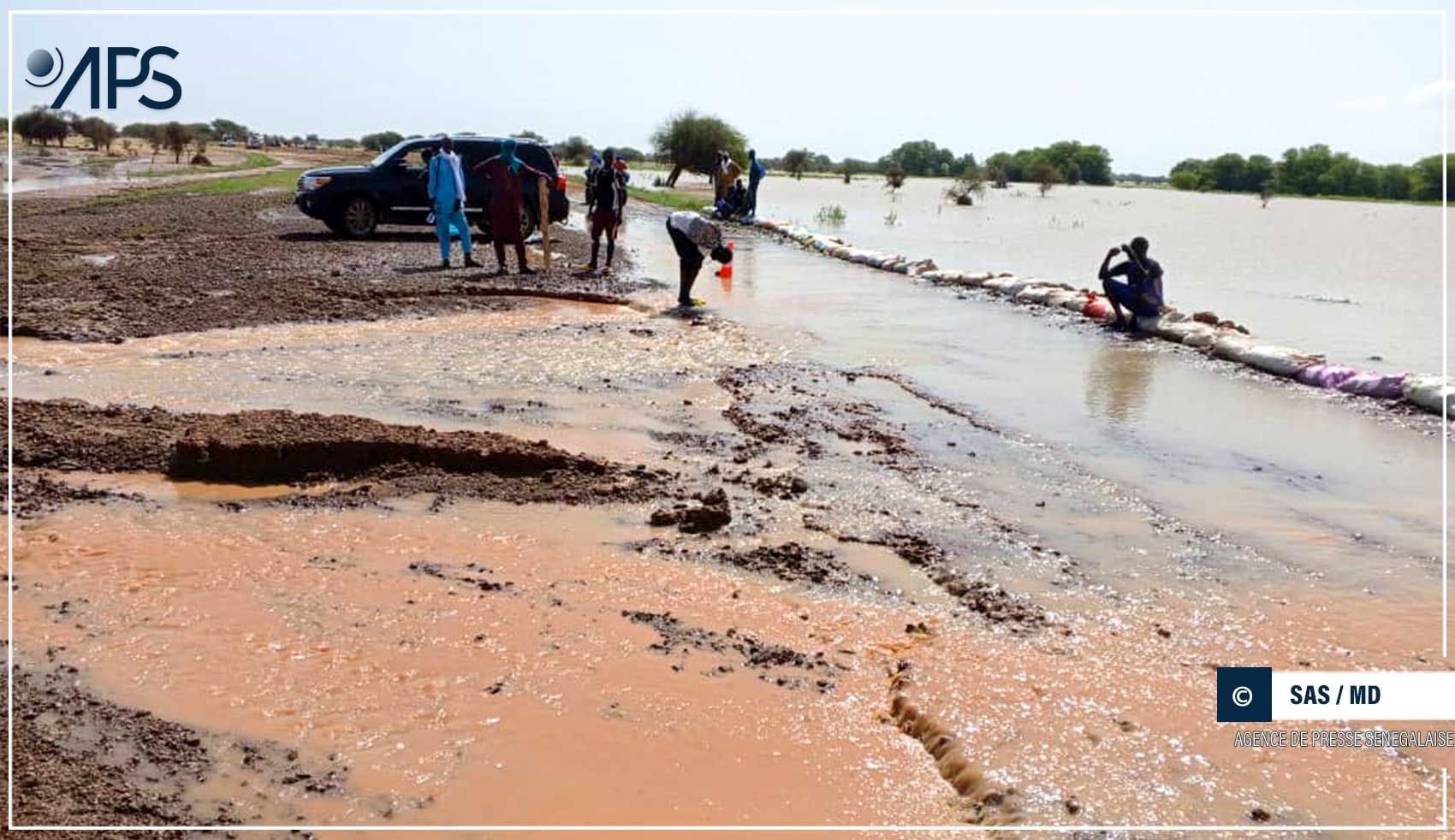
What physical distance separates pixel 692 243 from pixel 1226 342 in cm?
597

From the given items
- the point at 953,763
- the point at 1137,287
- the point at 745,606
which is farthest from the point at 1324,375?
the point at 953,763

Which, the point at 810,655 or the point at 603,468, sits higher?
the point at 603,468

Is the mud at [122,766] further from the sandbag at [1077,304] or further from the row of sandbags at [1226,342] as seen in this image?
the sandbag at [1077,304]

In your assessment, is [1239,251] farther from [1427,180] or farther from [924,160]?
[924,160]

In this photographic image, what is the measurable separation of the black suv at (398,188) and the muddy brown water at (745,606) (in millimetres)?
9487

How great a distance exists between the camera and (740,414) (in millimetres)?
8367

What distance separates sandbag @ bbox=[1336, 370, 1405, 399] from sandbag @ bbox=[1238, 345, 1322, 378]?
1.93ft

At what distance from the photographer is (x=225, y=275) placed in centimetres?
1338

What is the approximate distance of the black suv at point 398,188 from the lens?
1845 cm

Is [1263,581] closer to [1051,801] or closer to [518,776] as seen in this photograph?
[1051,801]

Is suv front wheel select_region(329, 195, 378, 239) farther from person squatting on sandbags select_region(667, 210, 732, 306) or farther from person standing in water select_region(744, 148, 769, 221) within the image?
person standing in water select_region(744, 148, 769, 221)

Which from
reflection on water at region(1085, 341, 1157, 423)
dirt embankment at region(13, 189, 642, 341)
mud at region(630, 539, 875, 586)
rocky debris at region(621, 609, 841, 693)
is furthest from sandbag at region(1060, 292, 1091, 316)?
rocky debris at region(621, 609, 841, 693)

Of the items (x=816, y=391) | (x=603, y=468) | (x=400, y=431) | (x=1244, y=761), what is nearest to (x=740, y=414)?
Answer: (x=816, y=391)

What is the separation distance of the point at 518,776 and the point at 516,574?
166 centimetres
